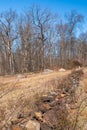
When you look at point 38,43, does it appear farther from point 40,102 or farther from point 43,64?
point 40,102

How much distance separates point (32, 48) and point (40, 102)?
4396cm

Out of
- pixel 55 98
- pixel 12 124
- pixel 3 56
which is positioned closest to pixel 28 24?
pixel 3 56

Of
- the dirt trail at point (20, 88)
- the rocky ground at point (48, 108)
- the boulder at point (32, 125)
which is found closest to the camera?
the rocky ground at point (48, 108)

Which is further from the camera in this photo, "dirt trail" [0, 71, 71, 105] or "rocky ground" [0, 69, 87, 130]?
"dirt trail" [0, 71, 71, 105]

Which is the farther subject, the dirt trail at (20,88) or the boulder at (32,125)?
the dirt trail at (20,88)

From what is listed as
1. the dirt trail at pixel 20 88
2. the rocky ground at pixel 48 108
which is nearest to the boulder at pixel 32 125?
the rocky ground at pixel 48 108

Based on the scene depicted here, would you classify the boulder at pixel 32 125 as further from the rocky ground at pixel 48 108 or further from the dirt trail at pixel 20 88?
the dirt trail at pixel 20 88

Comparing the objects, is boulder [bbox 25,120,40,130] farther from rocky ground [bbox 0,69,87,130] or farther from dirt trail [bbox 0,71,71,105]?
dirt trail [bbox 0,71,71,105]

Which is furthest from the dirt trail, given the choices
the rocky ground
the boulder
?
the boulder

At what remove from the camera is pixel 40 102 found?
1105cm

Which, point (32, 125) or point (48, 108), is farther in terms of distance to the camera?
point (48, 108)

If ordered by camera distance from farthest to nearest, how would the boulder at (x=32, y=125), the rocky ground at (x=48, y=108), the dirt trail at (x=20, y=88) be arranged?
1. the dirt trail at (x=20, y=88)
2. the boulder at (x=32, y=125)
3. the rocky ground at (x=48, y=108)

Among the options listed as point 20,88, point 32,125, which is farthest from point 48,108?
point 20,88

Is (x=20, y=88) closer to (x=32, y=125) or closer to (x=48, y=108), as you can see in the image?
(x=48, y=108)
